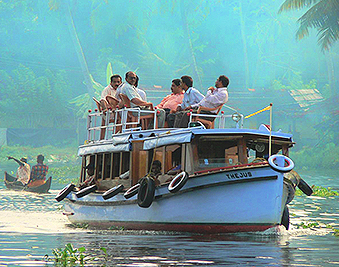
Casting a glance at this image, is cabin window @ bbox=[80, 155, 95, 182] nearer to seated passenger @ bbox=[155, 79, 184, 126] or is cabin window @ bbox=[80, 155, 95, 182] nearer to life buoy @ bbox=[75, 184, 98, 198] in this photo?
life buoy @ bbox=[75, 184, 98, 198]

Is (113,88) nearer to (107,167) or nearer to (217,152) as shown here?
(107,167)

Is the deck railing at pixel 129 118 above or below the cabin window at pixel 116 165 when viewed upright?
above

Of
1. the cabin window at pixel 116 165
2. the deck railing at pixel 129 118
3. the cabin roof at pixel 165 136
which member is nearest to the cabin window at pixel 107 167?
the cabin roof at pixel 165 136

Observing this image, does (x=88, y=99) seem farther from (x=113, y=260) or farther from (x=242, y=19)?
(x=113, y=260)

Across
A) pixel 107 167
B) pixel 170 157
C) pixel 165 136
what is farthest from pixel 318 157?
pixel 165 136

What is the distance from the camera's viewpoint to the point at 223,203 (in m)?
12.8

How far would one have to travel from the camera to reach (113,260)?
32.3ft

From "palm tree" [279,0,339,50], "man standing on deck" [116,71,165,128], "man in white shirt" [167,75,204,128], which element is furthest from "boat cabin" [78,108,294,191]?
"palm tree" [279,0,339,50]

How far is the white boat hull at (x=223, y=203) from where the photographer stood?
1248 cm

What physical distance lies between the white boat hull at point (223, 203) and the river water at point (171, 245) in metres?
0.22

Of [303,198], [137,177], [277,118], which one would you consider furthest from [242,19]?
[137,177]

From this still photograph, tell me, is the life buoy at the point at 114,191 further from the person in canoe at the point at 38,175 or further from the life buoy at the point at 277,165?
the person in canoe at the point at 38,175

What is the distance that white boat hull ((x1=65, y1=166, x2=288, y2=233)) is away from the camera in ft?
40.9

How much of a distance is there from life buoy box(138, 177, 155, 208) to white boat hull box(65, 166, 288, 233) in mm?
210
